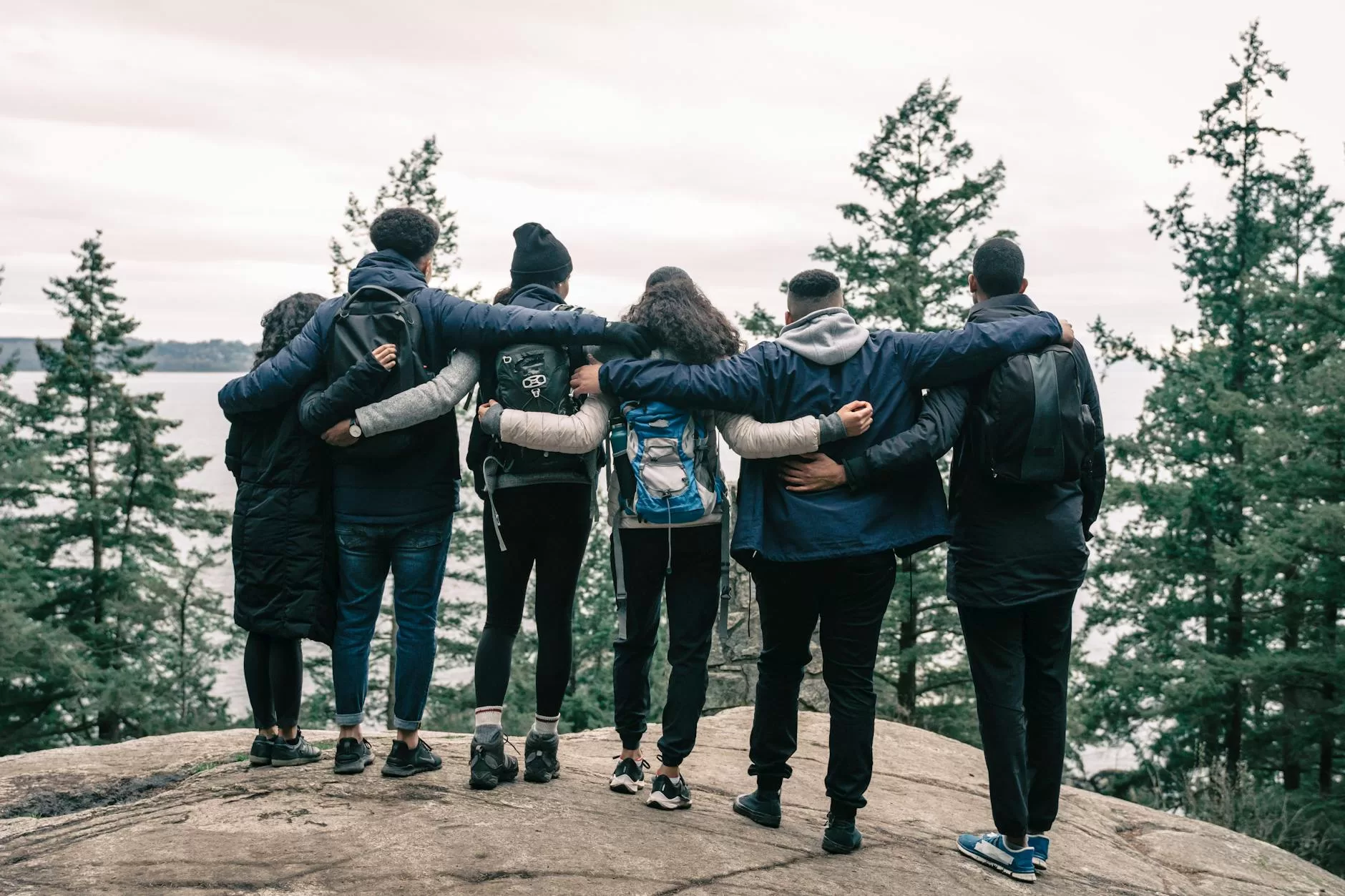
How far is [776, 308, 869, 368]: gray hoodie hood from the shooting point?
3.93 metres

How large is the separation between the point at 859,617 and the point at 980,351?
45.5 inches

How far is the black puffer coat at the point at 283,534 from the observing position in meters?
4.23

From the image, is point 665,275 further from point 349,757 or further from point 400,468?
point 349,757

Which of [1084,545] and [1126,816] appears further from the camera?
[1126,816]

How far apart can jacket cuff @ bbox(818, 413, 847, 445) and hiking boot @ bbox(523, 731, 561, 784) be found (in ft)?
5.85

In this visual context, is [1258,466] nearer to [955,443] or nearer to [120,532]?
[955,443]

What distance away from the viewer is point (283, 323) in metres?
4.36

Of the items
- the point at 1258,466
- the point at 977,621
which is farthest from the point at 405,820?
the point at 1258,466

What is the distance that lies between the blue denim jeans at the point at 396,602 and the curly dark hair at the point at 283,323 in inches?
33.4

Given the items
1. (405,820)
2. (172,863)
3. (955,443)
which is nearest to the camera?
(172,863)

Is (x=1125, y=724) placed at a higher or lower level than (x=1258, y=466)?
lower

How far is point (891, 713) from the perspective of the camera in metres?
16.2

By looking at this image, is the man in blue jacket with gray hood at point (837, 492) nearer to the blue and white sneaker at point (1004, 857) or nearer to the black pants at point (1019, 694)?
the black pants at point (1019, 694)

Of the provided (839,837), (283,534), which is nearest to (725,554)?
(839,837)
